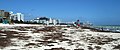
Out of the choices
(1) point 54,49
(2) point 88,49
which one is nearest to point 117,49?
(2) point 88,49

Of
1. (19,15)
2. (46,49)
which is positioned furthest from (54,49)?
(19,15)

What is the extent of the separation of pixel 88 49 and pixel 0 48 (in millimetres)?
5972

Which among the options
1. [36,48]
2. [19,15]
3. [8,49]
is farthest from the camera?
[19,15]

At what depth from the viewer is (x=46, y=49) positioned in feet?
52.7

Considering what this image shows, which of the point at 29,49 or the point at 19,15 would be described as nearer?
the point at 29,49

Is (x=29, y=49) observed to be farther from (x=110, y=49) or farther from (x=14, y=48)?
(x=110, y=49)

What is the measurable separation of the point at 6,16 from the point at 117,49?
7608cm

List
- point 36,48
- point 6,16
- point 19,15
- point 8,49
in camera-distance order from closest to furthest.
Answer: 1. point 8,49
2. point 36,48
3. point 6,16
4. point 19,15

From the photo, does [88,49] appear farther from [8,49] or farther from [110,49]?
[8,49]

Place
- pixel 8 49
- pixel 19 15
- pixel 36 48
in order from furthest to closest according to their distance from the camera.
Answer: pixel 19 15 → pixel 36 48 → pixel 8 49

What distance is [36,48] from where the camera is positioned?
16.4 m

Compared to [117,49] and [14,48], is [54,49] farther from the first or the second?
[117,49]

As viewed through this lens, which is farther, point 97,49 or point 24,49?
point 97,49

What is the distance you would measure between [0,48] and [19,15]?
160 m
